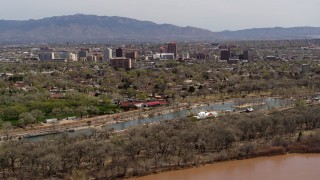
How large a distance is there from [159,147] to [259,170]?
11.6 ft

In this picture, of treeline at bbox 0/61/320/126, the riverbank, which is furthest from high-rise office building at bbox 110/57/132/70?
the riverbank

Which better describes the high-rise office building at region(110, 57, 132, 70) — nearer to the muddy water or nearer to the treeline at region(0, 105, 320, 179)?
the treeline at region(0, 105, 320, 179)

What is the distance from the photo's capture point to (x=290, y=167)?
1495cm

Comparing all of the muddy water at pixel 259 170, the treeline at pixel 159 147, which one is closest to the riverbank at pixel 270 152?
the treeline at pixel 159 147

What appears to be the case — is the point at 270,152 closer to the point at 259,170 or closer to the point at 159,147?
the point at 259,170

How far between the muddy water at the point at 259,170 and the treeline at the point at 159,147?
308mm

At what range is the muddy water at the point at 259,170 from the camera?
1383 centimetres

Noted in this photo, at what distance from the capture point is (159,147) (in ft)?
48.4

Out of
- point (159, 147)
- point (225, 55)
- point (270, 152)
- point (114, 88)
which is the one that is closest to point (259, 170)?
point (270, 152)

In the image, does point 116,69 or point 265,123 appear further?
point 116,69

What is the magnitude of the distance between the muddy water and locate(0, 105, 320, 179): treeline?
1.01ft

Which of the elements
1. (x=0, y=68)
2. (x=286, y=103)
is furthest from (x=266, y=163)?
(x=0, y=68)

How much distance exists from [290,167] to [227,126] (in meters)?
2.77

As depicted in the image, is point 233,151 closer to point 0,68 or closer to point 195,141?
point 195,141
